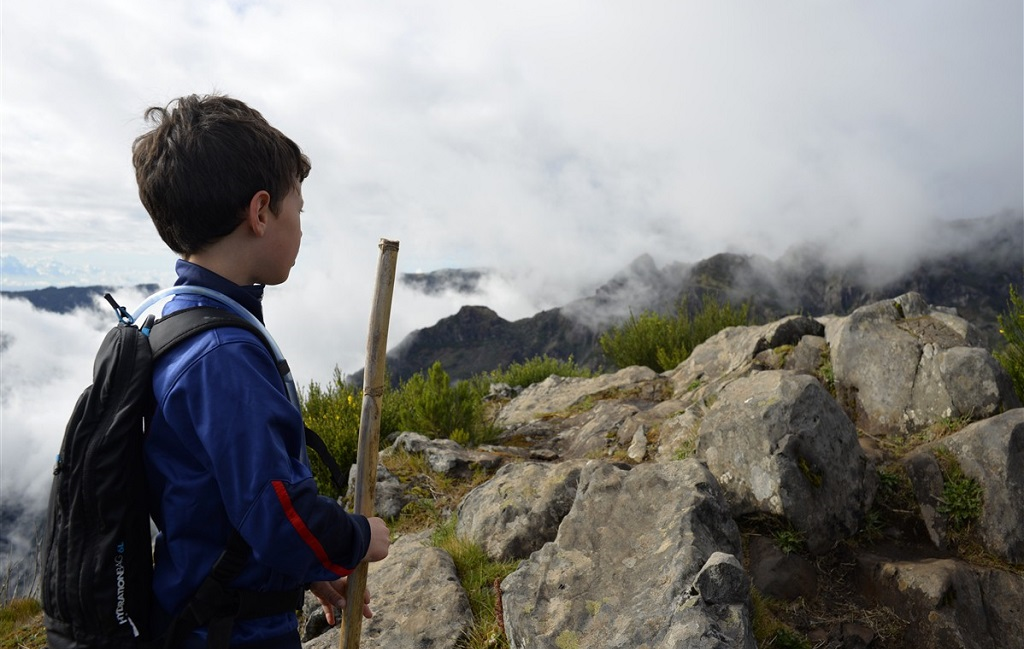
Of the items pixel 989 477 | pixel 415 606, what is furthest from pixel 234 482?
pixel 989 477

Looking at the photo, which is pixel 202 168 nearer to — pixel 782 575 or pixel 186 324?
pixel 186 324

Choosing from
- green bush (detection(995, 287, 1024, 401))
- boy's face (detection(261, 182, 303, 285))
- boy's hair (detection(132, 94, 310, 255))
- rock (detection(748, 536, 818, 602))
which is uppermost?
boy's hair (detection(132, 94, 310, 255))

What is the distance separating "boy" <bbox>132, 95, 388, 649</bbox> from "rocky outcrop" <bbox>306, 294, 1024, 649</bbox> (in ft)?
5.61

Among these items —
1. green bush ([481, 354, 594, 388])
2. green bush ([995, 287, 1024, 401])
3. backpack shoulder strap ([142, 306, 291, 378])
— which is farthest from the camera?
green bush ([481, 354, 594, 388])

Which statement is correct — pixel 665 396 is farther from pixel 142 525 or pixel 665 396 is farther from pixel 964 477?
pixel 142 525

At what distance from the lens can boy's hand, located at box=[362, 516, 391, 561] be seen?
2144mm

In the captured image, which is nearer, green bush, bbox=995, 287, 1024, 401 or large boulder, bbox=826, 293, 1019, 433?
large boulder, bbox=826, 293, 1019, 433

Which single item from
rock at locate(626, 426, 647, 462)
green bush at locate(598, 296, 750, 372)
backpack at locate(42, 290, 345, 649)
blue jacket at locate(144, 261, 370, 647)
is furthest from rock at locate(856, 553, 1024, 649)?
green bush at locate(598, 296, 750, 372)

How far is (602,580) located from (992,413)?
3505 mm

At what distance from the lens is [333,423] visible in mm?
7215

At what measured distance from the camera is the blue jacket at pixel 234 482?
177 cm

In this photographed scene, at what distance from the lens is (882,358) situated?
18.6ft

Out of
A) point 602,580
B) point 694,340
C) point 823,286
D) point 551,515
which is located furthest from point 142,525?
point 823,286

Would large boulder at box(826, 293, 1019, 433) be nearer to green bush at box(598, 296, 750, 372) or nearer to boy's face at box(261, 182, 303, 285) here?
green bush at box(598, 296, 750, 372)
